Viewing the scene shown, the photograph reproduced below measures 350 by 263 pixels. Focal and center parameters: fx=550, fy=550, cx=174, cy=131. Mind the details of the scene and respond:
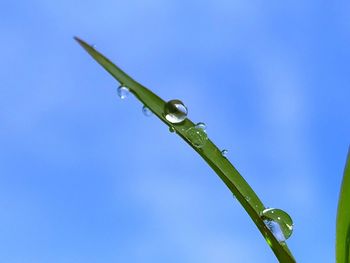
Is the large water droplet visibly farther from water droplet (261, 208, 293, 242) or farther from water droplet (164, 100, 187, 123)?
water droplet (261, 208, 293, 242)

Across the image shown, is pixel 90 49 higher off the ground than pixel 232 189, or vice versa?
pixel 90 49

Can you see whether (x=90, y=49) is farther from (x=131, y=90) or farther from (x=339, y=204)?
(x=339, y=204)

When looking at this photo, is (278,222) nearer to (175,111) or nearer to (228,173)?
(228,173)

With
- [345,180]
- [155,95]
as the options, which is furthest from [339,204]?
[155,95]

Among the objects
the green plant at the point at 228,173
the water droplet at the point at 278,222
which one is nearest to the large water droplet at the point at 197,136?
the green plant at the point at 228,173

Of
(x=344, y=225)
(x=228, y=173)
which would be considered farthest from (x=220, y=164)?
(x=344, y=225)

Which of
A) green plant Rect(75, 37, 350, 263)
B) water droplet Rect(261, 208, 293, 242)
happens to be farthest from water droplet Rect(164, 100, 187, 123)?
water droplet Rect(261, 208, 293, 242)
